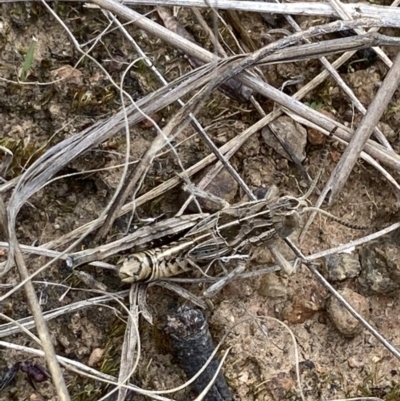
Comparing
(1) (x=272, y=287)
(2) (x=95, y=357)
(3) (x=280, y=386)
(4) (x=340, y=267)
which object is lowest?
(3) (x=280, y=386)

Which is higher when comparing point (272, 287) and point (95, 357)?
point (95, 357)

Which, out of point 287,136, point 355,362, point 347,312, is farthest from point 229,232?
point 355,362

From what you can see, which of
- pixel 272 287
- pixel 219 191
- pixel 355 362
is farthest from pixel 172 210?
pixel 355 362

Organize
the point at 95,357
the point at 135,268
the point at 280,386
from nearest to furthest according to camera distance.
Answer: the point at 135,268 < the point at 95,357 < the point at 280,386

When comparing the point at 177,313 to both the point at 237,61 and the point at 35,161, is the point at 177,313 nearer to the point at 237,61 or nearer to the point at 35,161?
the point at 35,161

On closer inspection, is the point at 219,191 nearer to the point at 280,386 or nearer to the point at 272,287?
the point at 272,287

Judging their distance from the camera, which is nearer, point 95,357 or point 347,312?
point 95,357

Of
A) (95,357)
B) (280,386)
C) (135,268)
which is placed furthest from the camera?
(280,386)
